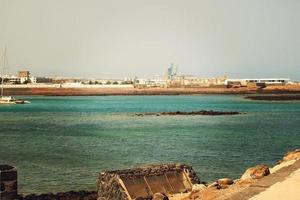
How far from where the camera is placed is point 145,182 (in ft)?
33.9

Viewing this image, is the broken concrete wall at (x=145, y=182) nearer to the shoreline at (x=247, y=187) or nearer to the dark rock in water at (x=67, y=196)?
the shoreline at (x=247, y=187)

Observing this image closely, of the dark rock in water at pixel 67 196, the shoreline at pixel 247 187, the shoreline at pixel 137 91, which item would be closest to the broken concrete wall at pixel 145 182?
the shoreline at pixel 247 187

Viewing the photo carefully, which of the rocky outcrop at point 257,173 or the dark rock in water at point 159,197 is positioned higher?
the rocky outcrop at point 257,173

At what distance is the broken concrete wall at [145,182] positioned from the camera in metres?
9.99

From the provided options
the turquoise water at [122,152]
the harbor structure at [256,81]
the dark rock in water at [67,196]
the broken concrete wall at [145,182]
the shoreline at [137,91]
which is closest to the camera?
the broken concrete wall at [145,182]

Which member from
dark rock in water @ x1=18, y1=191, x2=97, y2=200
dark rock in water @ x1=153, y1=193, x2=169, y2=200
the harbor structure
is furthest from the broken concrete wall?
the harbor structure

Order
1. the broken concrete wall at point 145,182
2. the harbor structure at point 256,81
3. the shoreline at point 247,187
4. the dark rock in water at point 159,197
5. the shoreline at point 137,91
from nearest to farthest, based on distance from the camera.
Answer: the shoreline at point 247,187 < the dark rock in water at point 159,197 < the broken concrete wall at point 145,182 < the shoreline at point 137,91 < the harbor structure at point 256,81

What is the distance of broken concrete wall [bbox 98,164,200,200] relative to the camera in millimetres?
9992

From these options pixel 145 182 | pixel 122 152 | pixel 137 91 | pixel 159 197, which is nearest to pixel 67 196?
pixel 145 182

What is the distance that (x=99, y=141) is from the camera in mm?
29672

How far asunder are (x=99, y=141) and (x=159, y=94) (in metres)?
128

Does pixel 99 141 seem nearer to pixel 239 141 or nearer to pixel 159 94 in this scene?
pixel 239 141

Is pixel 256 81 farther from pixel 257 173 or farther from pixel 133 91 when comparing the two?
pixel 257 173

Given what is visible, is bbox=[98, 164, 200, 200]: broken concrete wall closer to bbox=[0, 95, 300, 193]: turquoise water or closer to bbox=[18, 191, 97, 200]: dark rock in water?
bbox=[18, 191, 97, 200]: dark rock in water
